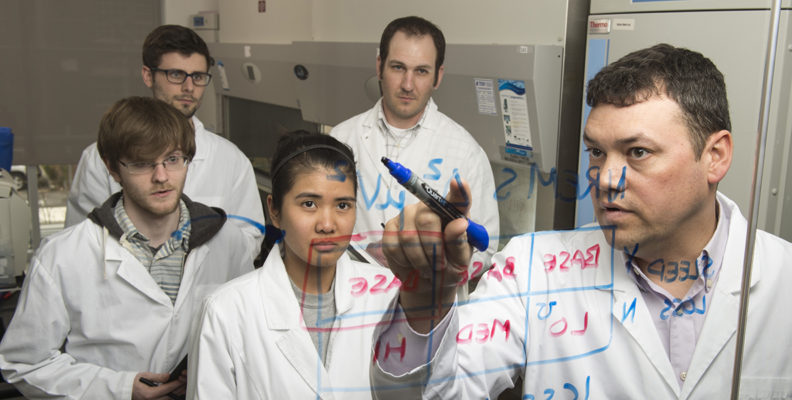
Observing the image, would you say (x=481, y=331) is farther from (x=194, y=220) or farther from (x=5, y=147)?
(x=5, y=147)

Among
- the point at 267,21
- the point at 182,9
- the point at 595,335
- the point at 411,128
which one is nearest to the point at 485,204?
the point at 595,335

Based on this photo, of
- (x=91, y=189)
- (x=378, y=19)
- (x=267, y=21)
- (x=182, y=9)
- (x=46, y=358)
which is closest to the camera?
(x=46, y=358)

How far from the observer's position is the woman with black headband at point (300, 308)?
2.80 feet

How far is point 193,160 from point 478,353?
1.00 m

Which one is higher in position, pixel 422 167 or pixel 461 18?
pixel 461 18

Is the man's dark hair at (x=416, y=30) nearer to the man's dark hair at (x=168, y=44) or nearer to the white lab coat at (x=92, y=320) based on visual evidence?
the man's dark hair at (x=168, y=44)

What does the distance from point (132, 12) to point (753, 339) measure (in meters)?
3.21

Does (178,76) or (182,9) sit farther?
(182,9)

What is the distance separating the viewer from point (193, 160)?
1.55m

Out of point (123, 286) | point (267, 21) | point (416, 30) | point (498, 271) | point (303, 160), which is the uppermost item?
point (267, 21)

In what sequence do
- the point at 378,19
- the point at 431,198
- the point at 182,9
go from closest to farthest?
the point at 431,198, the point at 378,19, the point at 182,9

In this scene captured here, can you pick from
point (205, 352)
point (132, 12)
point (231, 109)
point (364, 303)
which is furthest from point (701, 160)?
point (132, 12)

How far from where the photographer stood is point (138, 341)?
1083mm

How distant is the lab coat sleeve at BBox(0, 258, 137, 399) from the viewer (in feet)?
3.35
